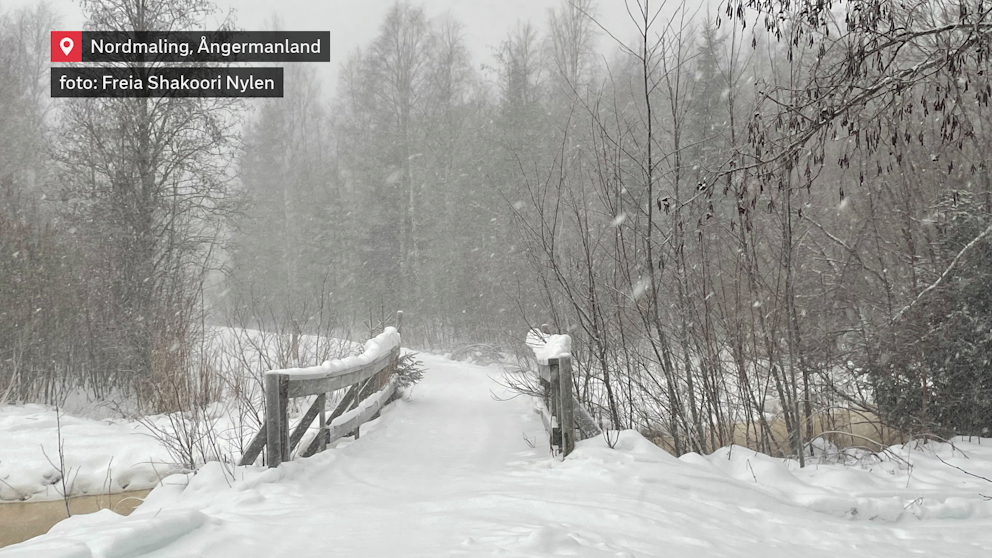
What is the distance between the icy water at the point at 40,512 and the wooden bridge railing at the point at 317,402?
1.96 m

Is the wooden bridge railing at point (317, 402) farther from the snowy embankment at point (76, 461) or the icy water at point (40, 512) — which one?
the icy water at point (40, 512)

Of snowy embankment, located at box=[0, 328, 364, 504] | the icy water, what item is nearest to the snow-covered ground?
snowy embankment, located at box=[0, 328, 364, 504]

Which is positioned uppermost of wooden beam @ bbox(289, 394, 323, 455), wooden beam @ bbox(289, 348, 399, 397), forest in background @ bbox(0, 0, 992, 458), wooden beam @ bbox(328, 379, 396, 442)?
forest in background @ bbox(0, 0, 992, 458)

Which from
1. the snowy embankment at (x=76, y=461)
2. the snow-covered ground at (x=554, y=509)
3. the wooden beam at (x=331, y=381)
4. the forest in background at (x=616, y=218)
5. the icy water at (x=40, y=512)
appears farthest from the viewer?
the snowy embankment at (x=76, y=461)

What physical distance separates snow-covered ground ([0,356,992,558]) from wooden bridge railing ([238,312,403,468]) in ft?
0.58

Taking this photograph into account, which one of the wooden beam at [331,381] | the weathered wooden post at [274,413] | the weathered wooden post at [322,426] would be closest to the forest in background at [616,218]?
the wooden beam at [331,381]

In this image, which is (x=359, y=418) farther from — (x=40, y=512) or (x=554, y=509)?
(x=554, y=509)

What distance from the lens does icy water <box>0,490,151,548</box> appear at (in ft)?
18.7

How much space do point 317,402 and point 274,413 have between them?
879 mm

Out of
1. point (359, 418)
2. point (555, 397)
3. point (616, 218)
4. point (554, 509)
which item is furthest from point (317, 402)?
point (616, 218)

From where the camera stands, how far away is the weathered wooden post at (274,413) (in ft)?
15.4

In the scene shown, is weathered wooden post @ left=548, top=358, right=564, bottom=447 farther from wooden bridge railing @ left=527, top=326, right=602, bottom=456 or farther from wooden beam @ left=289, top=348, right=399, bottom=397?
wooden beam @ left=289, top=348, right=399, bottom=397

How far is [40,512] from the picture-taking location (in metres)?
6.10

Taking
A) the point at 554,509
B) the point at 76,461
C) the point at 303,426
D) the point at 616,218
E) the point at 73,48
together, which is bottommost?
the point at 76,461
